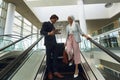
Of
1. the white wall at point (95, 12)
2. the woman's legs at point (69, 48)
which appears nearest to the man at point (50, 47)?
the woman's legs at point (69, 48)

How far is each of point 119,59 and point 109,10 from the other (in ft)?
39.2

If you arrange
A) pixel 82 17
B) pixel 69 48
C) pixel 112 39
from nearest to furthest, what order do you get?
pixel 69 48 → pixel 112 39 → pixel 82 17

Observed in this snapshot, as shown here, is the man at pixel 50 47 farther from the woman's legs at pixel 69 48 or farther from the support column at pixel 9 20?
A: the support column at pixel 9 20

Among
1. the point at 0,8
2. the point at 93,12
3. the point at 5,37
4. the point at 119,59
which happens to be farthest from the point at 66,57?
the point at 93,12

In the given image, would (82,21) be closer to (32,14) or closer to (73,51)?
(32,14)

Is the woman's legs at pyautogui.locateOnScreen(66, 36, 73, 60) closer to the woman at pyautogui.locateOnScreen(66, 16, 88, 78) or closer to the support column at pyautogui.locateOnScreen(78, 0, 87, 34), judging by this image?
the woman at pyautogui.locateOnScreen(66, 16, 88, 78)

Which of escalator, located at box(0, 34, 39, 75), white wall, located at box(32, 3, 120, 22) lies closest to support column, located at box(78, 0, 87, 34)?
white wall, located at box(32, 3, 120, 22)

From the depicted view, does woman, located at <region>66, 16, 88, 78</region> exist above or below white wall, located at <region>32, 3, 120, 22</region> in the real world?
below

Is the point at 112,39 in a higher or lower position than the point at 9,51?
higher

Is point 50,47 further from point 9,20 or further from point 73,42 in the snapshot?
point 9,20

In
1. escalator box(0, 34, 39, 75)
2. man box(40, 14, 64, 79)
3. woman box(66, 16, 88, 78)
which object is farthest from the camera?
escalator box(0, 34, 39, 75)

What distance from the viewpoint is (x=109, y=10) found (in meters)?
12.7

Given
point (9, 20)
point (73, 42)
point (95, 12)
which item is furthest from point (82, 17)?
point (73, 42)

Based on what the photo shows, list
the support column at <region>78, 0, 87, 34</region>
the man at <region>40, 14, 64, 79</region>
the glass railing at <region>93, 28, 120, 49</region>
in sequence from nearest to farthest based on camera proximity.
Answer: the man at <region>40, 14, 64, 79</region> < the glass railing at <region>93, 28, 120, 49</region> < the support column at <region>78, 0, 87, 34</region>
